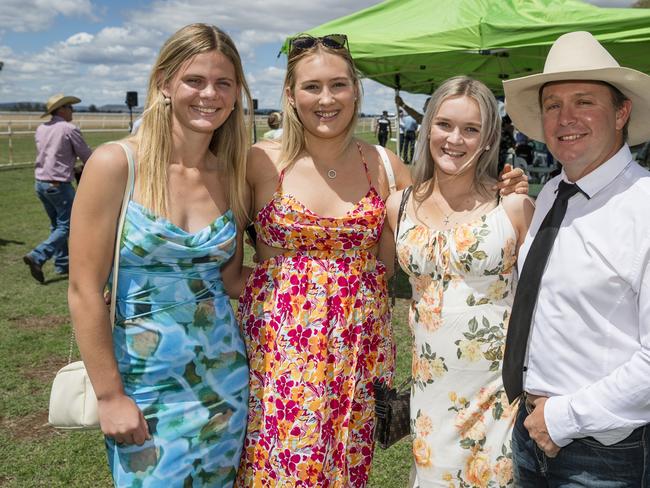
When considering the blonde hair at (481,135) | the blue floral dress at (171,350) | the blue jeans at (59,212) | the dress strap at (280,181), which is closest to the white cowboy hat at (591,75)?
the blonde hair at (481,135)

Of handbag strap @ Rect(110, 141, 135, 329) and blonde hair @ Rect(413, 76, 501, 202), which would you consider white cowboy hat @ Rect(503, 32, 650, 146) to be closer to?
blonde hair @ Rect(413, 76, 501, 202)

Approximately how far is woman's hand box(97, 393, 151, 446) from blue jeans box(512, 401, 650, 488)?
1.30 meters

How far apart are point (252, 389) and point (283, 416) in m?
0.17

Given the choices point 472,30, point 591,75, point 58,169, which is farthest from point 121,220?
point 58,169

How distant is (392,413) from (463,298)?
579 mm

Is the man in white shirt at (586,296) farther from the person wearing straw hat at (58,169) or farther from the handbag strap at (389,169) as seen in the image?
the person wearing straw hat at (58,169)

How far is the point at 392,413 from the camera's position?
7.91 feet

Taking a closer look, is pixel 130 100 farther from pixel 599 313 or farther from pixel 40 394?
pixel 599 313

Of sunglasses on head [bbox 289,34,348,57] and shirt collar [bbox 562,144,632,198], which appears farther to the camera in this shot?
sunglasses on head [bbox 289,34,348,57]

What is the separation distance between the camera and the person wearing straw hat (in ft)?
25.6

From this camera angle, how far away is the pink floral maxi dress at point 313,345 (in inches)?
91.0

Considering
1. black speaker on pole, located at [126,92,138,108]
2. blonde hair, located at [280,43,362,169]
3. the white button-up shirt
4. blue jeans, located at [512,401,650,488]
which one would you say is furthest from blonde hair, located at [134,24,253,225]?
black speaker on pole, located at [126,92,138,108]

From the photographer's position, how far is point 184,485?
80.0 inches

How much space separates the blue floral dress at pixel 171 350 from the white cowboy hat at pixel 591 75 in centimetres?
122
